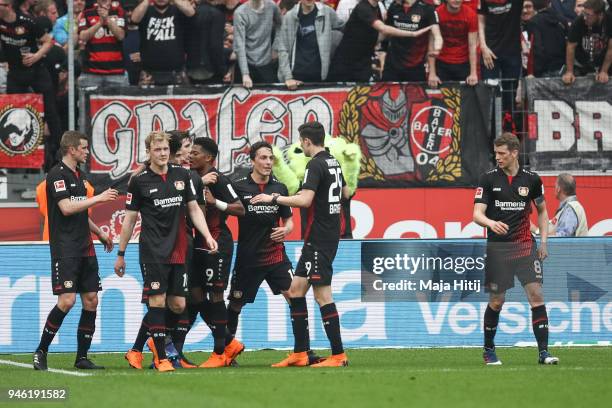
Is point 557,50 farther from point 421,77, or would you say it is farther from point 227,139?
point 227,139

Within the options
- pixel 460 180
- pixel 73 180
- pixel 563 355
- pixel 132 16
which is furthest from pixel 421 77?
pixel 73 180

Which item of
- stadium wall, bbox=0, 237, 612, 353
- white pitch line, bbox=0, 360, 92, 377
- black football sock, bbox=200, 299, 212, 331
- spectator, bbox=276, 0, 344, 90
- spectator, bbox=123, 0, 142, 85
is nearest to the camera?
white pitch line, bbox=0, 360, 92, 377

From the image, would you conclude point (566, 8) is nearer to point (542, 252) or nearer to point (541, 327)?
point (542, 252)

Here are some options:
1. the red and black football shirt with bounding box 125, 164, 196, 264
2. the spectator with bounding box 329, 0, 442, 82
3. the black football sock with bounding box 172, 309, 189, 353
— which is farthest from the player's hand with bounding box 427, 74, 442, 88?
the red and black football shirt with bounding box 125, 164, 196, 264

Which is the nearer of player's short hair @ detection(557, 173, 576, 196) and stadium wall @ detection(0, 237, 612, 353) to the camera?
stadium wall @ detection(0, 237, 612, 353)

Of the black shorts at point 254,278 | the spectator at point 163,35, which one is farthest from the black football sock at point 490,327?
the spectator at point 163,35

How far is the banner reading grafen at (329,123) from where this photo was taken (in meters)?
18.3

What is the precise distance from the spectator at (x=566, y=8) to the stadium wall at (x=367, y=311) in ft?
19.1

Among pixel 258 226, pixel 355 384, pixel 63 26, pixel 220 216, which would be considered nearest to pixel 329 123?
pixel 63 26

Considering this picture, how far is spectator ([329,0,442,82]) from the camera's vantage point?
714 inches

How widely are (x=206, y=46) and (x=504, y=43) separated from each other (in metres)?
4.63

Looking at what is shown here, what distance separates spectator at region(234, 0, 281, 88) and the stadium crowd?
0.05 feet

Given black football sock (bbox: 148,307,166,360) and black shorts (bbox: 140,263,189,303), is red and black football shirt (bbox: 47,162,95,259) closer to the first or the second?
black shorts (bbox: 140,263,189,303)

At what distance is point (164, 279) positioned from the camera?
1161cm
